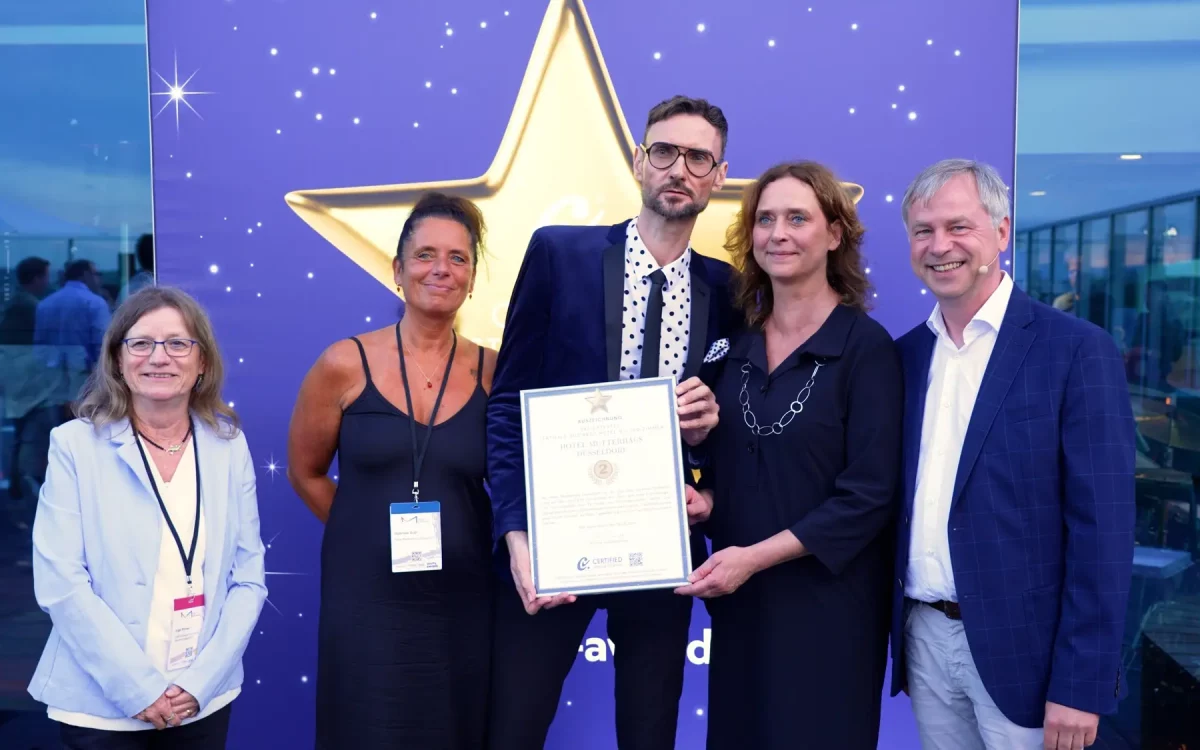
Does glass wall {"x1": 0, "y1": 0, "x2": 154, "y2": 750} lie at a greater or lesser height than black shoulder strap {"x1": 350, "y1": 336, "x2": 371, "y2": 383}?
greater

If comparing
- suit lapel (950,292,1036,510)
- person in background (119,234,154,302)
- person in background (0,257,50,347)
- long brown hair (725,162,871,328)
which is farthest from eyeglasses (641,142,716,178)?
person in background (0,257,50,347)

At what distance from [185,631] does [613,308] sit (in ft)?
4.74

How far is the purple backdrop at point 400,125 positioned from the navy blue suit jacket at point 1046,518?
1428mm

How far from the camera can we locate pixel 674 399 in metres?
2.29

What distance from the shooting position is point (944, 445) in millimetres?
2301

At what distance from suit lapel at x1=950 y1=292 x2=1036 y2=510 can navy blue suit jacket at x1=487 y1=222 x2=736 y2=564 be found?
2.40 feet

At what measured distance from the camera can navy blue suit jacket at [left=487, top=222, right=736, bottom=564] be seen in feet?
8.14

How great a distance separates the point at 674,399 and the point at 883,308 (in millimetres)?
1648

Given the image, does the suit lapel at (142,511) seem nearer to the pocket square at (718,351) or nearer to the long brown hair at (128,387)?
the long brown hair at (128,387)

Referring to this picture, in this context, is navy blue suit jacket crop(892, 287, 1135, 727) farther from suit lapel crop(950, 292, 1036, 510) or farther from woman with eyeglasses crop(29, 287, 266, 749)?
woman with eyeglasses crop(29, 287, 266, 749)

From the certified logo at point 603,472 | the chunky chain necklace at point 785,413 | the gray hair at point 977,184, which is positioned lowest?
the certified logo at point 603,472

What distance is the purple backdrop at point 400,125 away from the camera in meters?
3.50

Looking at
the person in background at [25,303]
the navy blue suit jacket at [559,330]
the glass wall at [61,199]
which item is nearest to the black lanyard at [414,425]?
the navy blue suit jacket at [559,330]

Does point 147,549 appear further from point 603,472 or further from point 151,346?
point 603,472
